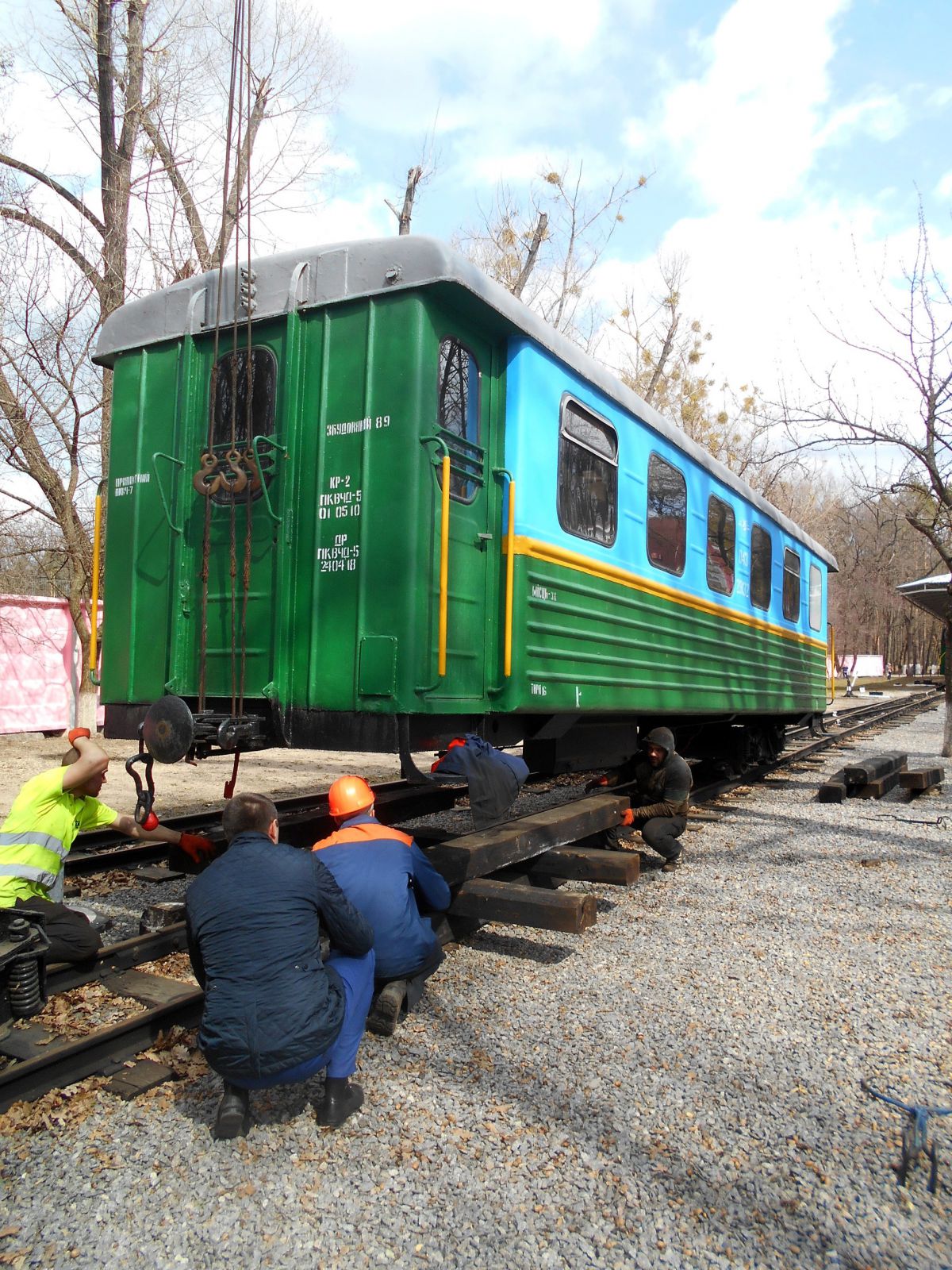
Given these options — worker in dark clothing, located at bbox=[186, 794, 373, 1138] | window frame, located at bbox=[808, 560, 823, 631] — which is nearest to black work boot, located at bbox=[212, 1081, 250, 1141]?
worker in dark clothing, located at bbox=[186, 794, 373, 1138]

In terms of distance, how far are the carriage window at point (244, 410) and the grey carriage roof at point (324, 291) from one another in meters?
0.24

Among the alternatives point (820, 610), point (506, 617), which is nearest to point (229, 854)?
point (506, 617)

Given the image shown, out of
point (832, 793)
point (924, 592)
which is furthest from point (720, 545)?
point (924, 592)

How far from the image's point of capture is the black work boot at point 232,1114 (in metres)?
2.90

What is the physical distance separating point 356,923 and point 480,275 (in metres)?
3.28

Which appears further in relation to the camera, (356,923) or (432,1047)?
(432,1047)

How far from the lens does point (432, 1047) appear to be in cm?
365

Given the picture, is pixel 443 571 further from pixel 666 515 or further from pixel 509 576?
pixel 666 515

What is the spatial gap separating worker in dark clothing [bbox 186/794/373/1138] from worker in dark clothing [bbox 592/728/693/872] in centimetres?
354

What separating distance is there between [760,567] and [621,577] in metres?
4.27

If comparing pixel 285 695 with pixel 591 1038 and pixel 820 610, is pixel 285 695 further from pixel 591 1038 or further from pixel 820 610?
pixel 820 610

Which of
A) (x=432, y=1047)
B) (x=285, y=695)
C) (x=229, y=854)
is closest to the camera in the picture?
(x=229, y=854)

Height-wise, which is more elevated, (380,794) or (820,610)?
(820,610)

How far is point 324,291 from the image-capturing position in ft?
16.1
